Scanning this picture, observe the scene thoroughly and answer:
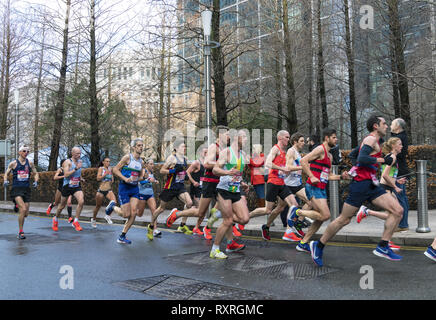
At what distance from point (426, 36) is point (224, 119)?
758 centimetres

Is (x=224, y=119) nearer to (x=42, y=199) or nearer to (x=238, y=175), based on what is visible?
(x=238, y=175)

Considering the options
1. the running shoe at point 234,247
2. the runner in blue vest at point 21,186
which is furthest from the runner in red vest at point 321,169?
the runner in blue vest at point 21,186

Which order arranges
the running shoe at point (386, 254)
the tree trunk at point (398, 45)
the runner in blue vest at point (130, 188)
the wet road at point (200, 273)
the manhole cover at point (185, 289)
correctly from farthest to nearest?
the tree trunk at point (398, 45) → the runner in blue vest at point (130, 188) → the running shoe at point (386, 254) → the wet road at point (200, 273) → the manhole cover at point (185, 289)

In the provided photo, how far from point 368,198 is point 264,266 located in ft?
5.43

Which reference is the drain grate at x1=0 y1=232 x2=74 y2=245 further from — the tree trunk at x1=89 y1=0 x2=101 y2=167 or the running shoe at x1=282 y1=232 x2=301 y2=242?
the tree trunk at x1=89 y1=0 x2=101 y2=167

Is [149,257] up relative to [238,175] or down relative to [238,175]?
down

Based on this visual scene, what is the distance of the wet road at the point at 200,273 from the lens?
4742 millimetres

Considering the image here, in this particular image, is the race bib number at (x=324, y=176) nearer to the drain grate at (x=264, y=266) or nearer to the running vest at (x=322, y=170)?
the running vest at (x=322, y=170)

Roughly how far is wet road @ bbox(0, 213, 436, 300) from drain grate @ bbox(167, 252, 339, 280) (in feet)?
0.04

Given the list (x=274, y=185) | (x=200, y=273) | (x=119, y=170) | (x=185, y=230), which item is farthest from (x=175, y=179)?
(x=200, y=273)

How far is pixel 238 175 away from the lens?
670cm

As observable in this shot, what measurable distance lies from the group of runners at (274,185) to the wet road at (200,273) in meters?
0.34

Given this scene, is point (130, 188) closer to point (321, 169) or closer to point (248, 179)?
point (321, 169)
